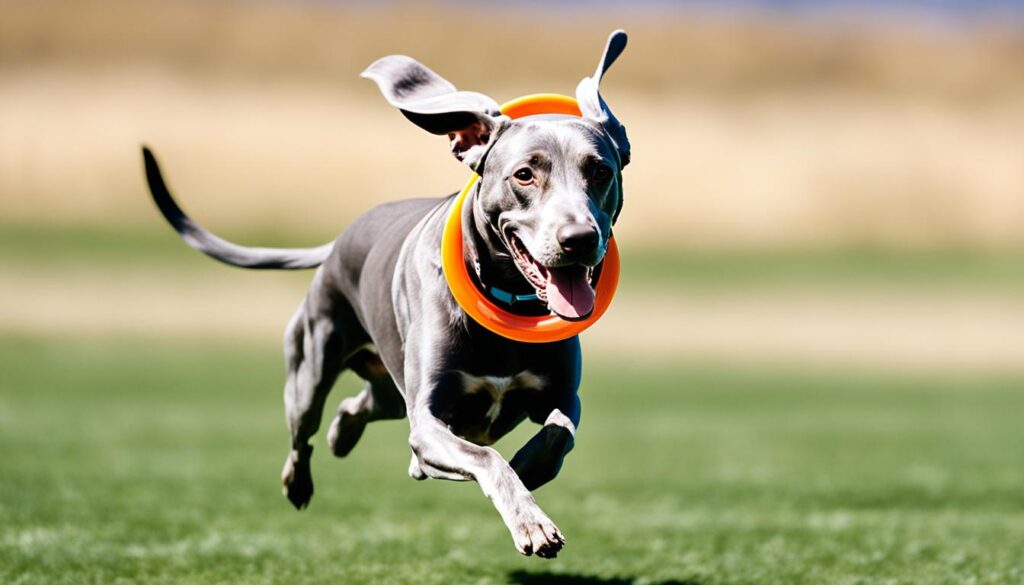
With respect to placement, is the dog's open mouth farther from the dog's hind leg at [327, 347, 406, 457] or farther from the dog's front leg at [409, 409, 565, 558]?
the dog's hind leg at [327, 347, 406, 457]

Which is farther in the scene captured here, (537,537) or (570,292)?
(570,292)

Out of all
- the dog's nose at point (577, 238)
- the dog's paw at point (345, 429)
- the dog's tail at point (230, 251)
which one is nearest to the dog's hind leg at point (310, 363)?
the dog's paw at point (345, 429)

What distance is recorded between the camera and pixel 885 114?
160 ft

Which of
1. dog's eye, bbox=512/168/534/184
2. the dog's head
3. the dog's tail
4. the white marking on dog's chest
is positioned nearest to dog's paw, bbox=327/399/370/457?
the dog's tail

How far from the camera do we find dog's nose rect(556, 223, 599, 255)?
4.83 meters

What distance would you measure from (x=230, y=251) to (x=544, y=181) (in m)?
2.75


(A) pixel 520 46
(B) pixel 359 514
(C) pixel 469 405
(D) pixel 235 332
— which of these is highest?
(A) pixel 520 46

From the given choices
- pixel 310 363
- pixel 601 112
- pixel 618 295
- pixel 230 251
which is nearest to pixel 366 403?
pixel 310 363

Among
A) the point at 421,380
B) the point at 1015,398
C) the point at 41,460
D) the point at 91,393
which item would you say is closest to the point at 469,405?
the point at 421,380

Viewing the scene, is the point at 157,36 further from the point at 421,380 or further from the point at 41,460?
the point at 421,380

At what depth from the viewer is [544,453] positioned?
5.31 m

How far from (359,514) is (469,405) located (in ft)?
14.7

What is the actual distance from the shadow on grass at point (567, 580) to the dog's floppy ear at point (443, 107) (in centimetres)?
245

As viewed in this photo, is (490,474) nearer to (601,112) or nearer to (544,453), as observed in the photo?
(544,453)
